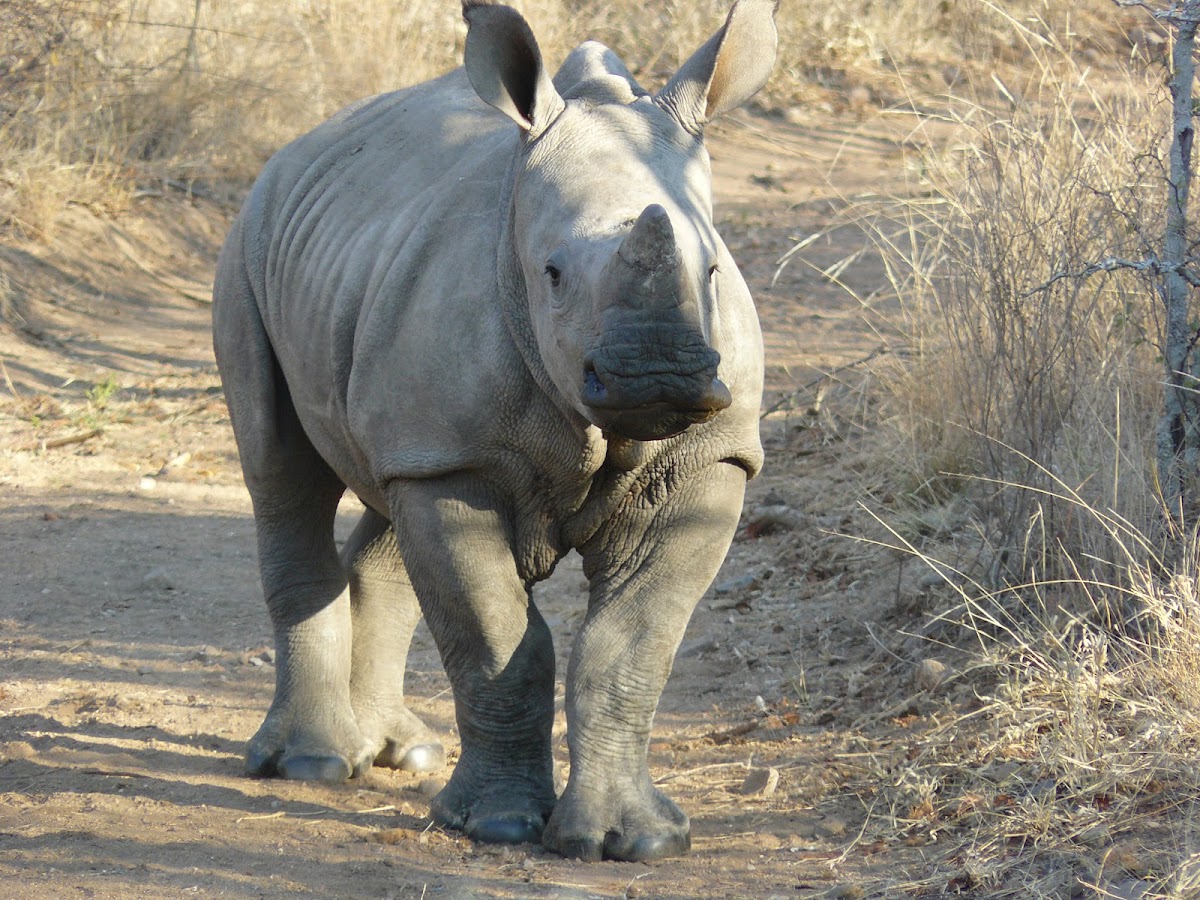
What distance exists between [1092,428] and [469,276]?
7.98 feet

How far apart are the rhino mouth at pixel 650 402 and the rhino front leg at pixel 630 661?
696 mm

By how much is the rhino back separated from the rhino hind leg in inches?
26.8

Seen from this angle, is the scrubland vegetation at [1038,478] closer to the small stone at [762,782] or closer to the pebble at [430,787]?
the small stone at [762,782]

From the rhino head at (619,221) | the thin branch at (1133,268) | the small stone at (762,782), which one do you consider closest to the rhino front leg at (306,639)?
the small stone at (762,782)

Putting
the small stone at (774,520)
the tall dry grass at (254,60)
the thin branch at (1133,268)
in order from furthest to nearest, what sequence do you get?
1. the tall dry grass at (254,60)
2. the small stone at (774,520)
3. the thin branch at (1133,268)

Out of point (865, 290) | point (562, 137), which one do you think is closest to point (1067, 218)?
point (562, 137)

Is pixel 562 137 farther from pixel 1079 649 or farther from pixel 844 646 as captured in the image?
pixel 844 646

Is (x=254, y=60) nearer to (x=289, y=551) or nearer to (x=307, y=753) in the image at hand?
(x=289, y=551)

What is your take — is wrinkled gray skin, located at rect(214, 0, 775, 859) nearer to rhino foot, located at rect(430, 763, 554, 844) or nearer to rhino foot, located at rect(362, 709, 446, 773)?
rhino foot, located at rect(430, 763, 554, 844)

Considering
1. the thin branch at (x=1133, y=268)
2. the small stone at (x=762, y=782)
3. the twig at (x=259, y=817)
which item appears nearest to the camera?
the twig at (x=259, y=817)

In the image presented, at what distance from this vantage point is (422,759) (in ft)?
18.4

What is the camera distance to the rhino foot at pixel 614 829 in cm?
445

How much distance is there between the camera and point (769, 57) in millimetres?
4668

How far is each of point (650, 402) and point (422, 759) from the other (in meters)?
2.40
